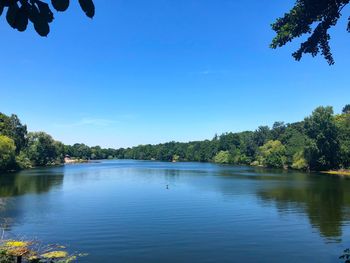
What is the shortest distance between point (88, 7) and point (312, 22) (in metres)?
17.9

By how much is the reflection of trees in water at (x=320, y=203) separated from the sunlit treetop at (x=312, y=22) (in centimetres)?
1660

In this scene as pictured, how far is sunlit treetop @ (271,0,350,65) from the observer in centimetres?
1720

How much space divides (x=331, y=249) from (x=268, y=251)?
175 inches

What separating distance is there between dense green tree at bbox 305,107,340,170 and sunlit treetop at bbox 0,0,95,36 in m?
105

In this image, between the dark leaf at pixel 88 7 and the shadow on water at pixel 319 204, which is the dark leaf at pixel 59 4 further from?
the shadow on water at pixel 319 204

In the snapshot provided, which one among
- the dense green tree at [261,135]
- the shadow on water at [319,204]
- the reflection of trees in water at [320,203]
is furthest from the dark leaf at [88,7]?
the dense green tree at [261,135]

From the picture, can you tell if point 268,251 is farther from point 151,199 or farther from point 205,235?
point 151,199

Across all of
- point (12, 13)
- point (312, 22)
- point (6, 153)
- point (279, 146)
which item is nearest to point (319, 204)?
point (312, 22)

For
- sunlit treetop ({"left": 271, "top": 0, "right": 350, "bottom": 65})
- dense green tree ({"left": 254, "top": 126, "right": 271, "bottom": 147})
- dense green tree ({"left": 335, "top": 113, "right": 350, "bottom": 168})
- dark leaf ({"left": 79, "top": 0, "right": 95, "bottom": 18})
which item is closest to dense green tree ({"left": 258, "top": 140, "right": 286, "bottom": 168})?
dense green tree ({"left": 254, "top": 126, "right": 271, "bottom": 147})

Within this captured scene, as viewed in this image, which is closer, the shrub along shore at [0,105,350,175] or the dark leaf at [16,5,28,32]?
the dark leaf at [16,5,28,32]

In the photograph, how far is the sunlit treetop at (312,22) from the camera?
17203 mm

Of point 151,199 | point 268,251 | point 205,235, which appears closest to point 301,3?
point 268,251

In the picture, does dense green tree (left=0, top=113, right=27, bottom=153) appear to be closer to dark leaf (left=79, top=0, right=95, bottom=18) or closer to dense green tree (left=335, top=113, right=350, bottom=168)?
dense green tree (left=335, top=113, right=350, bottom=168)

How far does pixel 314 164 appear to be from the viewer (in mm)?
106750
